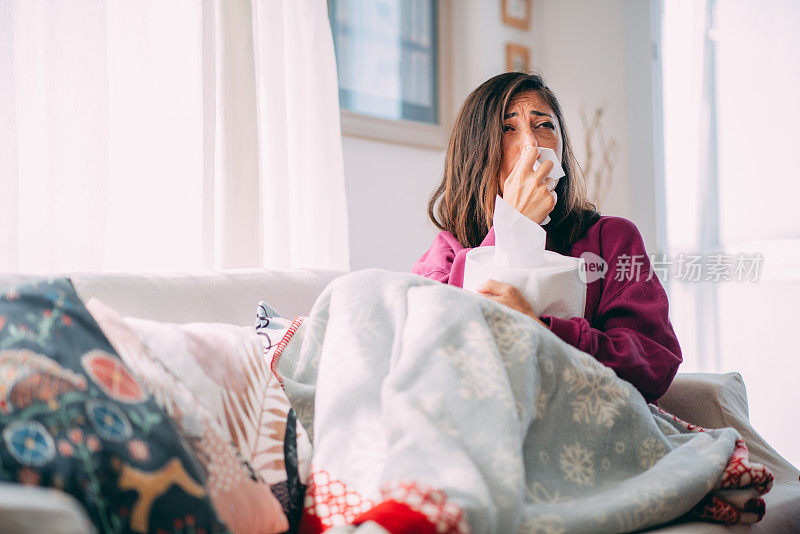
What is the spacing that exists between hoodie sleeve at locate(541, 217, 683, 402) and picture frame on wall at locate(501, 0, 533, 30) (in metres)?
1.97

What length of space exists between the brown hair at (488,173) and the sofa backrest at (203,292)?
388mm

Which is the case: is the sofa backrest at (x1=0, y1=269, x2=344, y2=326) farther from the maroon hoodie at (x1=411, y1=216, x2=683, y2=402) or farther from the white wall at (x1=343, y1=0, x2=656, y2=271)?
the white wall at (x1=343, y1=0, x2=656, y2=271)

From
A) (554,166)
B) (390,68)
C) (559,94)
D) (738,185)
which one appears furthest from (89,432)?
(559,94)

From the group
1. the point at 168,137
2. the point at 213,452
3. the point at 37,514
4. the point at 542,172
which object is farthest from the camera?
the point at 168,137

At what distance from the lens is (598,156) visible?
10.2 ft

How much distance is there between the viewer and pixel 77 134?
1.68 meters

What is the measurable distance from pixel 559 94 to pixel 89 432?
119 inches

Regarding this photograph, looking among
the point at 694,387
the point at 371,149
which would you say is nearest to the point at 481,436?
the point at 694,387

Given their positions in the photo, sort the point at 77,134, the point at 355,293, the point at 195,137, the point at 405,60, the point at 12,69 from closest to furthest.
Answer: the point at 355,293 → the point at 12,69 → the point at 77,134 → the point at 195,137 → the point at 405,60

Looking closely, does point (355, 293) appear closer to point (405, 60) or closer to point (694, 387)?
point (694, 387)

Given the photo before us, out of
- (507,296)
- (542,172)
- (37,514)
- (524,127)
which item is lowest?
(37,514)

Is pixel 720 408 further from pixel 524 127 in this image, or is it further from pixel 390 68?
pixel 390 68

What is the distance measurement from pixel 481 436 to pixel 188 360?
40 centimetres

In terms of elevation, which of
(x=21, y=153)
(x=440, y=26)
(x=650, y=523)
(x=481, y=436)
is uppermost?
(x=440, y=26)
